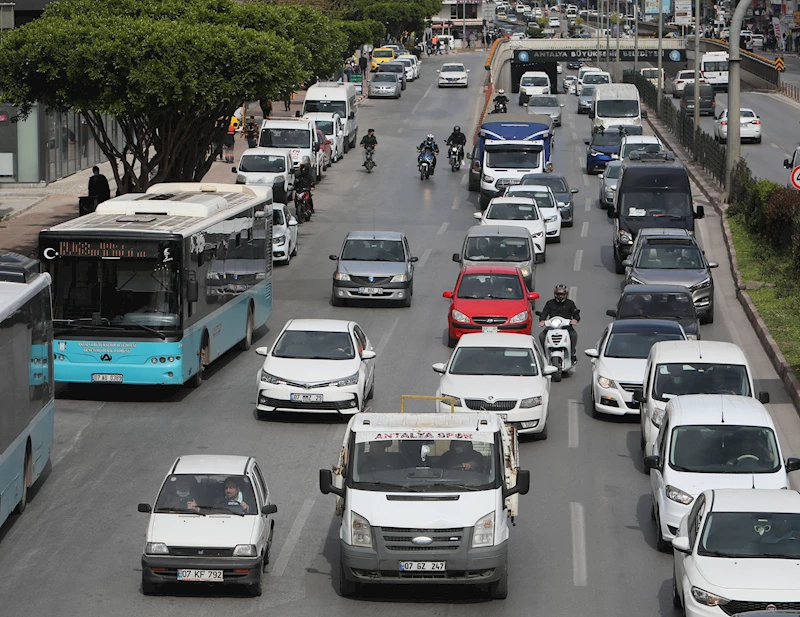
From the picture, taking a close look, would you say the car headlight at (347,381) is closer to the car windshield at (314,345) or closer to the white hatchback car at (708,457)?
the car windshield at (314,345)

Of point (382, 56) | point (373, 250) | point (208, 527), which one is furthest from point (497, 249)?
point (382, 56)

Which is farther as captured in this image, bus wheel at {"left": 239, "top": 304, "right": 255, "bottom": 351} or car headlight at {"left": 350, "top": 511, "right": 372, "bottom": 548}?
bus wheel at {"left": 239, "top": 304, "right": 255, "bottom": 351}

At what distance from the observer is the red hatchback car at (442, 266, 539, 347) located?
89.5 ft

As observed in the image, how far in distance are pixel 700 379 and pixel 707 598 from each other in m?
8.19

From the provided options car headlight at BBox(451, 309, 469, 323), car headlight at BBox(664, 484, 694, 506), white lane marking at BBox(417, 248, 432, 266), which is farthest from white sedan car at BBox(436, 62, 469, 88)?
car headlight at BBox(664, 484, 694, 506)

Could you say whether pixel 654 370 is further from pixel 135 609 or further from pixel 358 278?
pixel 358 278

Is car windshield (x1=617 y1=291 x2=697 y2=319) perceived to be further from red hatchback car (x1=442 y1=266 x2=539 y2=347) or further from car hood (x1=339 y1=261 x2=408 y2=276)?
car hood (x1=339 y1=261 x2=408 y2=276)

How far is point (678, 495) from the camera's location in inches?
620

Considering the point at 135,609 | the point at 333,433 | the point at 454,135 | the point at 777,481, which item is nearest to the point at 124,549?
the point at 135,609

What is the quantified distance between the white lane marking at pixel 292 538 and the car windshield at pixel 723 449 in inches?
173

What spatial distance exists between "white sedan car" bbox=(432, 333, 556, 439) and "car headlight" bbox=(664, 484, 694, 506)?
15.2 ft

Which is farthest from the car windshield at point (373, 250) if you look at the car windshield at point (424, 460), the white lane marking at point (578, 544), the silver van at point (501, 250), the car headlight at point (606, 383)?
the car windshield at point (424, 460)

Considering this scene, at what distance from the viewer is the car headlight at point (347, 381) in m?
21.8

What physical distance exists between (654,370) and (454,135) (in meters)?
35.9
